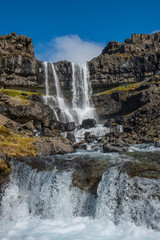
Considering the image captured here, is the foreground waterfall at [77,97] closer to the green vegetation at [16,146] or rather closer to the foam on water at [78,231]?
the green vegetation at [16,146]

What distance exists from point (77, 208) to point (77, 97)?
228 feet

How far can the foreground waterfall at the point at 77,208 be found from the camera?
1241 centimetres

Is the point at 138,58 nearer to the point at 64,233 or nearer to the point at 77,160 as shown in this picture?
the point at 77,160

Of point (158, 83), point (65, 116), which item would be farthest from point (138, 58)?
point (65, 116)

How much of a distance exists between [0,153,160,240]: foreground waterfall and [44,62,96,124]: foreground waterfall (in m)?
48.2

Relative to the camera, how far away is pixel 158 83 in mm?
68188

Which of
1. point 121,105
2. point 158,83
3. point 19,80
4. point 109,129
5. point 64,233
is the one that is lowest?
point 64,233

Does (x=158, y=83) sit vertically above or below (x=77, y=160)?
above

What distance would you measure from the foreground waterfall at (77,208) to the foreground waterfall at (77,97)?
158 ft

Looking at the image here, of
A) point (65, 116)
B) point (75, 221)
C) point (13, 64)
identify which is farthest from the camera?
point (13, 64)

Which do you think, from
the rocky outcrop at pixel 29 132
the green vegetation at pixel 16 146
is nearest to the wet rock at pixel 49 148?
the rocky outcrop at pixel 29 132

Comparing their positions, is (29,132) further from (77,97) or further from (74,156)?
(77,97)

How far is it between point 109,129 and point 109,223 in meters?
38.8

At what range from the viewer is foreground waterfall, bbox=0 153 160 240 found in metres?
12.4
